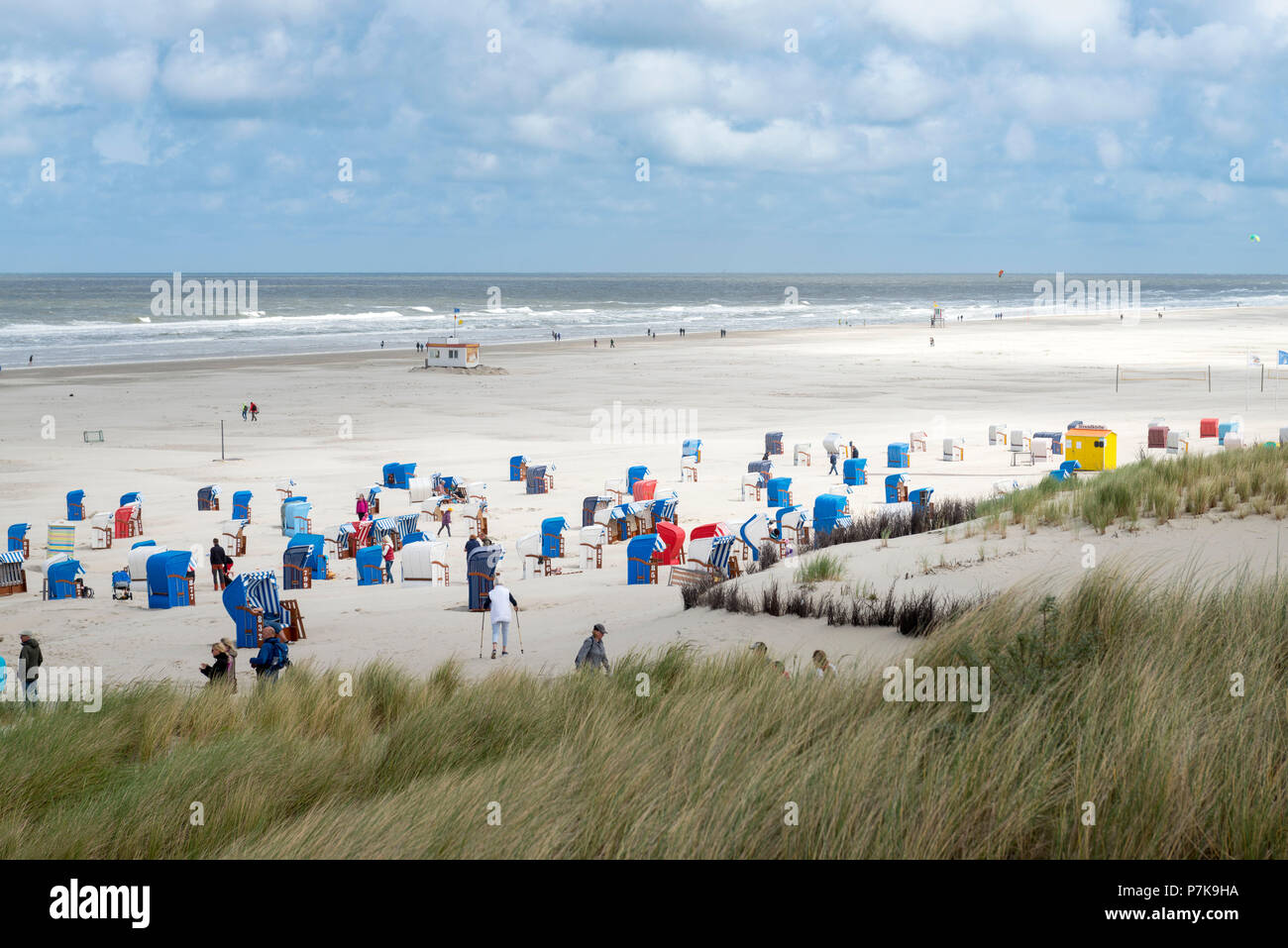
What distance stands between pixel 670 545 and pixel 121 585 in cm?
739

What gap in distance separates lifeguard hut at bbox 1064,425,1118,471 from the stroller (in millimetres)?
16580

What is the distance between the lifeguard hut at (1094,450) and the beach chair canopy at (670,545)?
10.3 metres

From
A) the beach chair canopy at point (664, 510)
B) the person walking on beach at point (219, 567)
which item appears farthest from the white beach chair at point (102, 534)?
the beach chair canopy at point (664, 510)

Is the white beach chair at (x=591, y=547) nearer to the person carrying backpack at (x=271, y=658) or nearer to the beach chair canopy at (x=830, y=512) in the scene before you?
the beach chair canopy at (x=830, y=512)

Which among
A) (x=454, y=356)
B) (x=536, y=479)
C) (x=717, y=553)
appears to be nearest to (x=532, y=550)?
(x=717, y=553)

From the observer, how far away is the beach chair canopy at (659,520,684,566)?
14336 mm

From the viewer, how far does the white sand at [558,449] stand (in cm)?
1009

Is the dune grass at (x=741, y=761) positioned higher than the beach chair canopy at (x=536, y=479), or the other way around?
the beach chair canopy at (x=536, y=479)

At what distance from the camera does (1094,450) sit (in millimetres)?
21219

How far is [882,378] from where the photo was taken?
45969 millimetres

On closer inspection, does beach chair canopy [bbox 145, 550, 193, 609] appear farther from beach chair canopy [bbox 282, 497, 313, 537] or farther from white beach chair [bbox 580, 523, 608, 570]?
white beach chair [bbox 580, 523, 608, 570]
